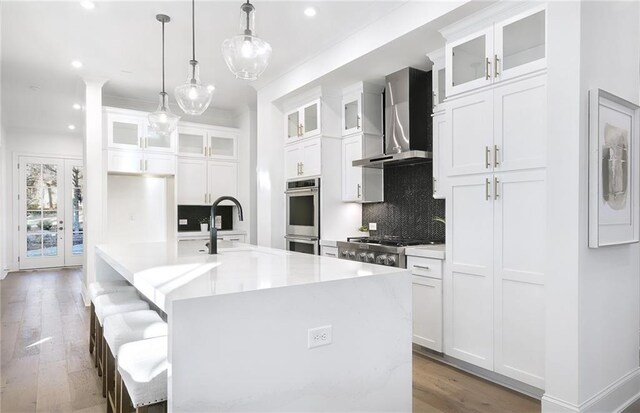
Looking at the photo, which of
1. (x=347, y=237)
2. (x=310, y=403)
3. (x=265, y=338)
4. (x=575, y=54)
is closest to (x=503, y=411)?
(x=310, y=403)

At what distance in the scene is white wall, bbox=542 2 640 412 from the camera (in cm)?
216

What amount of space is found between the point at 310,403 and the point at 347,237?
3.18 metres

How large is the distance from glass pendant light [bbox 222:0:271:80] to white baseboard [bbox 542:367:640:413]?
2.60 m

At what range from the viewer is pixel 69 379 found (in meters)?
2.87

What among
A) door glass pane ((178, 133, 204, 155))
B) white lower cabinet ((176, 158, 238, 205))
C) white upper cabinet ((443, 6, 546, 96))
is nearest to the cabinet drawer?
white upper cabinet ((443, 6, 546, 96))

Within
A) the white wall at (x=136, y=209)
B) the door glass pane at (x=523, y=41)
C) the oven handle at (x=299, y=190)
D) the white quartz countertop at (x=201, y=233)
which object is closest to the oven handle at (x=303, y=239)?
the oven handle at (x=299, y=190)

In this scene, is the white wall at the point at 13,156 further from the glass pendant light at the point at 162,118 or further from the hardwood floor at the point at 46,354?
the glass pendant light at the point at 162,118

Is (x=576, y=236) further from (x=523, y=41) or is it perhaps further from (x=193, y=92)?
(x=193, y=92)

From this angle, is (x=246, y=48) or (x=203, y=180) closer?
(x=246, y=48)

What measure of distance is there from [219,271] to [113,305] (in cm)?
110

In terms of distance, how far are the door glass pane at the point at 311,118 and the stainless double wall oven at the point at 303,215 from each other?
610 mm

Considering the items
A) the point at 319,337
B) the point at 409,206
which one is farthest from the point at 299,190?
the point at 319,337

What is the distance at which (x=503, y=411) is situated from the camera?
2.39m

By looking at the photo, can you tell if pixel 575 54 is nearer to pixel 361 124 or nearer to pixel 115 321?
pixel 361 124
